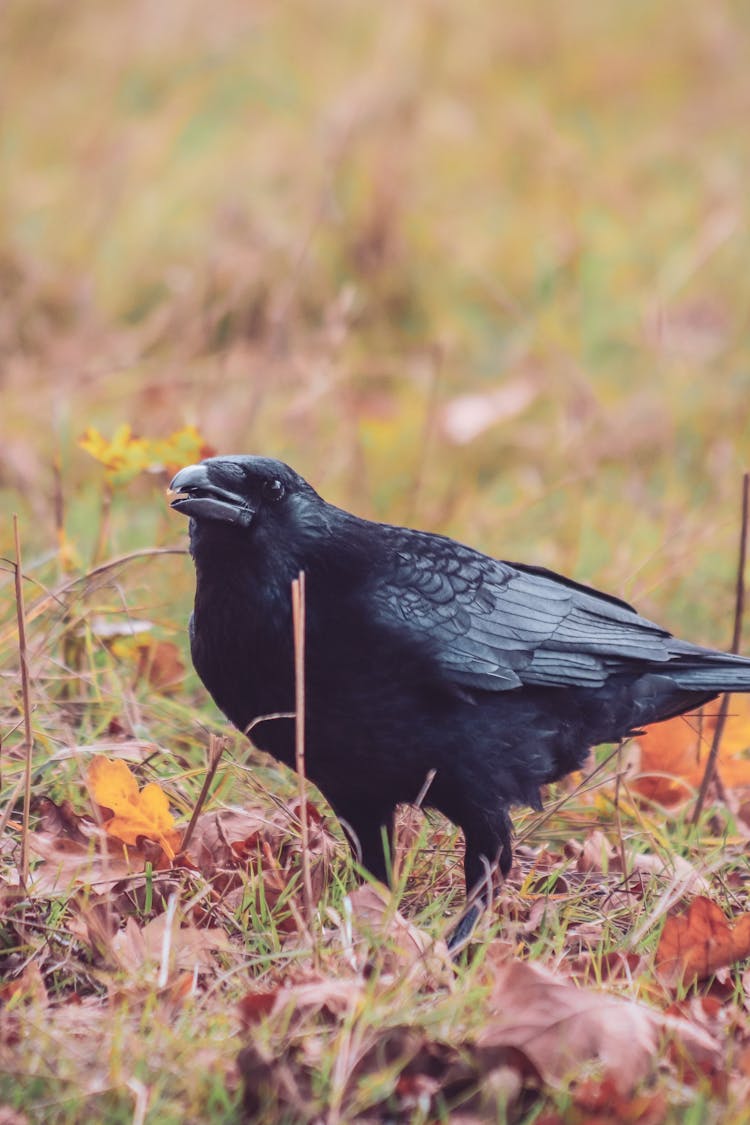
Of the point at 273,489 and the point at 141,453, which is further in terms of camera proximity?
the point at 141,453

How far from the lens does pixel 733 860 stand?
3070mm

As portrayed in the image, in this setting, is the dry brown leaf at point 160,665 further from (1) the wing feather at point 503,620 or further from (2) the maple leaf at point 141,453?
(1) the wing feather at point 503,620

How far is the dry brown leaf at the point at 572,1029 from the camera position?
2.20m

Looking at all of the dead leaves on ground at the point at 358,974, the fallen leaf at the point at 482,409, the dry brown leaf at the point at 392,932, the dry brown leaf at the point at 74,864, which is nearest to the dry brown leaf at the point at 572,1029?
the dead leaves on ground at the point at 358,974

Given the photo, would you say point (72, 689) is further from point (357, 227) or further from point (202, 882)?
point (357, 227)

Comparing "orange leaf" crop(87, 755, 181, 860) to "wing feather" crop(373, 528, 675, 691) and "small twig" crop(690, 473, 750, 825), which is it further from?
"small twig" crop(690, 473, 750, 825)

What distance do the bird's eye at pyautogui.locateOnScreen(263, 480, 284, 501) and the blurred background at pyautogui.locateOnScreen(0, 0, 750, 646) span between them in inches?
36.7

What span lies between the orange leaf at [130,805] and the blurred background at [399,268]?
1.04m

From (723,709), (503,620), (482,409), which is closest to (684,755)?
(723,709)

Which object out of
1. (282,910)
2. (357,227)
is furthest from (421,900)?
(357,227)

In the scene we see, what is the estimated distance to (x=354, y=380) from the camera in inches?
282

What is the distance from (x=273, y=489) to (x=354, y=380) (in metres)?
4.26

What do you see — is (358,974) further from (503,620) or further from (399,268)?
(399,268)

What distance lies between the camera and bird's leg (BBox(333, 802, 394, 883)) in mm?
3076
